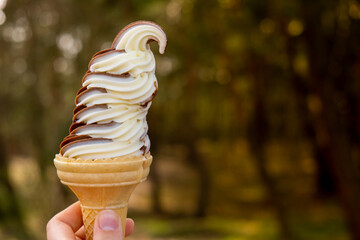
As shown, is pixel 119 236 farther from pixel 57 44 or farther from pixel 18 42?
pixel 18 42

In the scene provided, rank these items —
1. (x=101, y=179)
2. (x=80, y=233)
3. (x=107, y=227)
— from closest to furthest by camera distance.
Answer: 1. (x=107, y=227)
2. (x=101, y=179)
3. (x=80, y=233)

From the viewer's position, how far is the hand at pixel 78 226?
2445 millimetres

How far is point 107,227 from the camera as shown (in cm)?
246

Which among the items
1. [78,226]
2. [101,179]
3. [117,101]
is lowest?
[78,226]

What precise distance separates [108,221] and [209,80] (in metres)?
16.9

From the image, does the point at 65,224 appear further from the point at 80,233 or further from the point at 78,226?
the point at 80,233

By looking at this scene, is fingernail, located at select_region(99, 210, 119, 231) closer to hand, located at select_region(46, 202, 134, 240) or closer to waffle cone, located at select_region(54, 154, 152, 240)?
hand, located at select_region(46, 202, 134, 240)

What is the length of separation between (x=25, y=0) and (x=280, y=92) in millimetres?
11564

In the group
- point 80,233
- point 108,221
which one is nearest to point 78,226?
point 80,233

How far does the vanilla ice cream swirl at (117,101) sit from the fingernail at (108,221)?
0.36 metres

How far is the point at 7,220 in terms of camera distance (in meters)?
12.1

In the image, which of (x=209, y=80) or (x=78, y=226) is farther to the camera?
(x=209, y=80)

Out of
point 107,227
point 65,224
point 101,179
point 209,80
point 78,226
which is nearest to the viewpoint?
point 107,227

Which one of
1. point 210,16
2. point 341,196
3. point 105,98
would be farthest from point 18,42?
point 105,98
